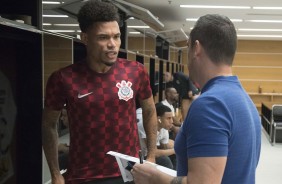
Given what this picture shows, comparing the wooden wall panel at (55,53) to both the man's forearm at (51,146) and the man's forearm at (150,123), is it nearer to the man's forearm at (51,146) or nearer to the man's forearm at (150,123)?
the man's forearm at (51,146)

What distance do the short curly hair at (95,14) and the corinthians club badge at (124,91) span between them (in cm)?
35

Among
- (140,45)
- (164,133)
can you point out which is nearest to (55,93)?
(164,133)

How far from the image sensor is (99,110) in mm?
1872

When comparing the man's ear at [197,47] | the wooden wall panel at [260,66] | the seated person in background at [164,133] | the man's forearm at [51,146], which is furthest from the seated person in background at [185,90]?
the wooden wall panel at [260,66]

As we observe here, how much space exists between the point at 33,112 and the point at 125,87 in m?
0.58

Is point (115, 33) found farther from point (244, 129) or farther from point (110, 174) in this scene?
point (244, 129)

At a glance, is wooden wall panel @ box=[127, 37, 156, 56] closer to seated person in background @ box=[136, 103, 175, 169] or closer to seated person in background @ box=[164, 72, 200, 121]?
seated person in background @ box=[164, 72, 200, 121]

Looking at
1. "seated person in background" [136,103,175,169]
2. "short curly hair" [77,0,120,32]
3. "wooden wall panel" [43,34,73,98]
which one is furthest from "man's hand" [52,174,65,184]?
"seated person in background" [136,103,175,169]

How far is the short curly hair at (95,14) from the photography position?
6.34 ft

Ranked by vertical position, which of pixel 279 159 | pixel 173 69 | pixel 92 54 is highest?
pixel 92 54

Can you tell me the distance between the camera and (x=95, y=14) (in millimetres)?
1930

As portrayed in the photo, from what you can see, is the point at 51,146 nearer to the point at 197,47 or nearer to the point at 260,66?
the point at 197,47

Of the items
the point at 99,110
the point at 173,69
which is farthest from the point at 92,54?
the point at 173,69

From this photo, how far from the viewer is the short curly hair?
1.93 m
